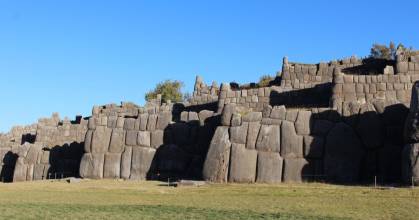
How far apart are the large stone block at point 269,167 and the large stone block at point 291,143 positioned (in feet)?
1.24

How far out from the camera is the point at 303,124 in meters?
25.1

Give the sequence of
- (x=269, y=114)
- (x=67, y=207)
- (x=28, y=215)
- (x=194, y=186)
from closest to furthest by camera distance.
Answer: (x=28, y=215), (x=67, y=207), (x=194, y=186), (x=269, y=114)

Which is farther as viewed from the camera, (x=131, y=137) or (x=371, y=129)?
(x=131, y=137)

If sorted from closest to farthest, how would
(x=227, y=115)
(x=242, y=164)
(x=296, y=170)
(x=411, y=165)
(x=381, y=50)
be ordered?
1. (x=411, y=165)
2. (x=296, y=170)
3. (x=242, y=164)
4. (x=227, y=115)
5. (x=381, y=50)

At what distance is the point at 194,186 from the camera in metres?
23.3

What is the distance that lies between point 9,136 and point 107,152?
74.6 feet

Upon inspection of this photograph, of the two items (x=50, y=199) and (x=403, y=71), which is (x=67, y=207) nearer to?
(x=50, y=199)

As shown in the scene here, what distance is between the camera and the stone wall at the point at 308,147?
78.2 ft

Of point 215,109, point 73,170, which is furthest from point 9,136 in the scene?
point 215,109

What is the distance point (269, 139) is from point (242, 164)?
1.51m

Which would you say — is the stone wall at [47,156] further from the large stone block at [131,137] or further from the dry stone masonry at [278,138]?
the large stone block at [131,137]

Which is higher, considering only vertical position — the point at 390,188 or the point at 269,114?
the point at 269,114

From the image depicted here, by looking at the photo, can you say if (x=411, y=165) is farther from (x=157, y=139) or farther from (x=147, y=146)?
(x=147, y=146)

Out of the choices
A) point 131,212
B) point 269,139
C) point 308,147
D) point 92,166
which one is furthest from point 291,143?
point 131,212
